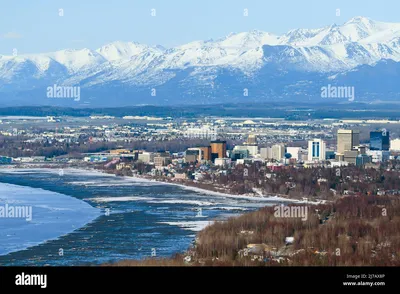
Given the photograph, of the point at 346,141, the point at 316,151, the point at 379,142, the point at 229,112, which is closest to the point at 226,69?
the point at 229,112

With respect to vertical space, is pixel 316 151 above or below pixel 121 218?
above

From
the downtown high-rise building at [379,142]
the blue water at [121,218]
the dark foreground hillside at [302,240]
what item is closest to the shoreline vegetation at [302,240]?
the dark foreground hillside at [302,240]

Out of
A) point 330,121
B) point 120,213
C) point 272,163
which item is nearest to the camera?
point 120,213

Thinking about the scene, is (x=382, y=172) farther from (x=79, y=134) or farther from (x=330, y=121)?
(x=330, y=121)

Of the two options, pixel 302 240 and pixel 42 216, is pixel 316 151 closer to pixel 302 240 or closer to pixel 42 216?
pixel 42 216

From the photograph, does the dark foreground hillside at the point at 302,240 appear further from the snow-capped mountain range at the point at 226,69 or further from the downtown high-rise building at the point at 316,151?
the snow-capped mountain range at the point at 226,69

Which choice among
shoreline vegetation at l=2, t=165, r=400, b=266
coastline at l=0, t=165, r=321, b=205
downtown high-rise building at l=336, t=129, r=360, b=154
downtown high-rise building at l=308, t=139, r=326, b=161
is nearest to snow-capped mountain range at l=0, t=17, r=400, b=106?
downtown high-rise building at l=336, t=129, r=360, b=154
